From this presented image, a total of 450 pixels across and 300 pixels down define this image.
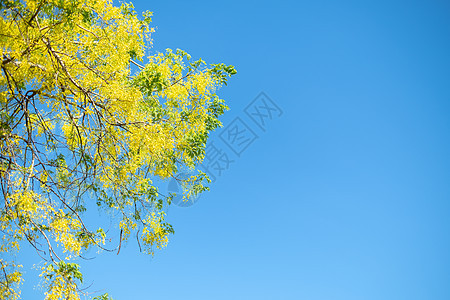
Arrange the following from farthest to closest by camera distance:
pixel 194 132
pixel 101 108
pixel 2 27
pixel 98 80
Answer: pixel 194 132 < pixel 101 108 < pixel 98 80 < pixel 2 27

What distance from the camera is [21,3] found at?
4.01 m

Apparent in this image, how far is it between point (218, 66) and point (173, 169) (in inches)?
59.6

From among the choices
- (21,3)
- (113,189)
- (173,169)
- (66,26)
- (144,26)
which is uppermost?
(144,26)

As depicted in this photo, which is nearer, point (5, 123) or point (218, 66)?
point (5, 123)

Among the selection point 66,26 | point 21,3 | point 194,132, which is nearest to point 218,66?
point 194,132

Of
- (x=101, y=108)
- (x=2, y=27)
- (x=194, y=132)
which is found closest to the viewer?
(x=2, y=27)

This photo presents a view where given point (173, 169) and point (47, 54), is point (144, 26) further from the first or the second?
point (173, 169)

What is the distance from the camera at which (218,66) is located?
17.4 ft

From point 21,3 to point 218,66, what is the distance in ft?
7.85

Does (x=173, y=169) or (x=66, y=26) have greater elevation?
(x=66, y=26)

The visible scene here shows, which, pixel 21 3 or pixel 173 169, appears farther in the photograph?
pixel 173 169

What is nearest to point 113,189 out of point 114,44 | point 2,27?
point 114,44

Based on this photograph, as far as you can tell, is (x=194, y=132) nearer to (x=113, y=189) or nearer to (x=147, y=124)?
(x=147, y=124)

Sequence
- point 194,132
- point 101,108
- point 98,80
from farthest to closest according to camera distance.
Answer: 1. point 194,132
2. point 101,108
3. point 98,80
